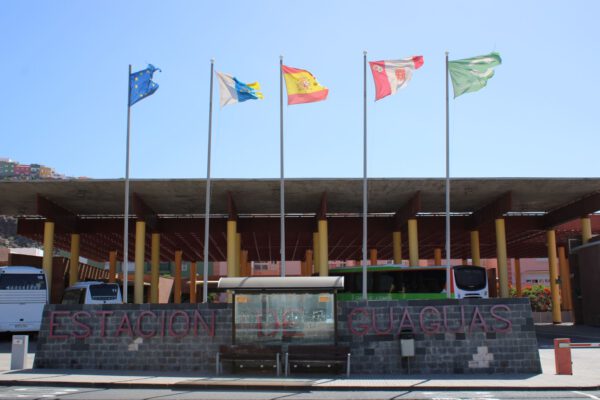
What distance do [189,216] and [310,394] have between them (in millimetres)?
27473

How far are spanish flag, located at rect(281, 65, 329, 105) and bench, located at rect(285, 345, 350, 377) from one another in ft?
28.4

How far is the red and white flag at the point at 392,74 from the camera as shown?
20250mm

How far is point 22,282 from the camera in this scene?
27.0m

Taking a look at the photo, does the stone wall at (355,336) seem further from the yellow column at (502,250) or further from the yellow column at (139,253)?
the yellow column at (502,250)

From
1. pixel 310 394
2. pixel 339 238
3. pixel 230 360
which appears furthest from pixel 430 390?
pixel 339 238

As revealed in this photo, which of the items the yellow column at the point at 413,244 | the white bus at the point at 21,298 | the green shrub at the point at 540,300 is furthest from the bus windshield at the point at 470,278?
the green shrub at the point at 540,300

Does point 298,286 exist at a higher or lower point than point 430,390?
higher

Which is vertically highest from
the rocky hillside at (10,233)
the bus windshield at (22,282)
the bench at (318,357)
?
the rocky hillside at (10,233)

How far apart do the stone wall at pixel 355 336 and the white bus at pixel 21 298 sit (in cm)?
Result: 966

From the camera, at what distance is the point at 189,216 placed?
39.3 m

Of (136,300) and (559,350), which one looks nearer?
(559,350)

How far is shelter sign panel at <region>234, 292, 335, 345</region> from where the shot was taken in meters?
16.5

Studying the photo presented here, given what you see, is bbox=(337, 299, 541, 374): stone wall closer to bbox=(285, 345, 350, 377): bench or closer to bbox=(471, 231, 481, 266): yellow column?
bbox=(285, 345, 350, 377): bench

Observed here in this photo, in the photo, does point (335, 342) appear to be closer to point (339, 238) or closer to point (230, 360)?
point (230, 360)
